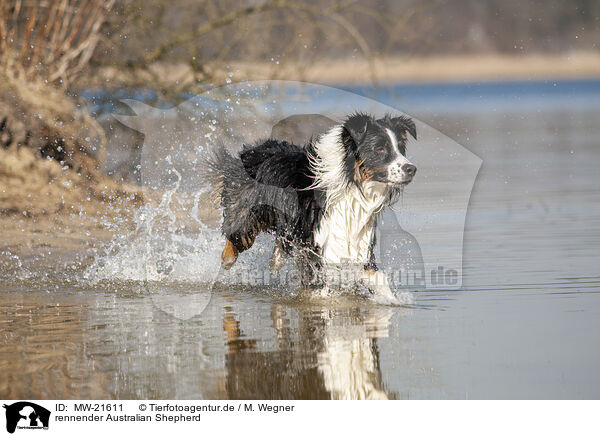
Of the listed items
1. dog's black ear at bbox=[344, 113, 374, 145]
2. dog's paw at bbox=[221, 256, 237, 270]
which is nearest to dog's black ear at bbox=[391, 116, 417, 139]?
dog's black ear at bbox=[344, 113, 374, 145]

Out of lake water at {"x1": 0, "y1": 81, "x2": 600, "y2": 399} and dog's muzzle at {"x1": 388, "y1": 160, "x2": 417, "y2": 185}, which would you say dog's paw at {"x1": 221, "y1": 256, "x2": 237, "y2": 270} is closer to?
lake water at {"x1": 0, "y1": 81, "x2": 600, "y2": 399}

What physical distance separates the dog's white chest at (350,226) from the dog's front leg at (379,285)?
0.13m

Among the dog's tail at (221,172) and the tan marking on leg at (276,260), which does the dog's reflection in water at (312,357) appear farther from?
the dog's tail at (221,172)

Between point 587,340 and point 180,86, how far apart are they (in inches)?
305

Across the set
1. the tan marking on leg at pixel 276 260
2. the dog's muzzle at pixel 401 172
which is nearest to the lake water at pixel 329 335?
the tan marking on leg at pixel 276 260

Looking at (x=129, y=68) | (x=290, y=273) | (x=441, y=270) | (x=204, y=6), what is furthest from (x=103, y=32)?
(x=441, y=270)

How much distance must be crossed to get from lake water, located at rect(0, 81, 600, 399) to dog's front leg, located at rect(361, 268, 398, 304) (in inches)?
3.9

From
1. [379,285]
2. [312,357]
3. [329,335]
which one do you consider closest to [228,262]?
[379,285]

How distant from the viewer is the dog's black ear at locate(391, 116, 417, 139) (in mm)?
6176

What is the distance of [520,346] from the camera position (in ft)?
15.6

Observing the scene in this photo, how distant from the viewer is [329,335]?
520 cm

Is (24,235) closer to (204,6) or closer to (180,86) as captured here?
(180,86)

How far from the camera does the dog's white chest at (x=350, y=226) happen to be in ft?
20.5

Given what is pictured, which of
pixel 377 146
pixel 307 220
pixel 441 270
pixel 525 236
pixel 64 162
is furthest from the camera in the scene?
pixel 64 162
